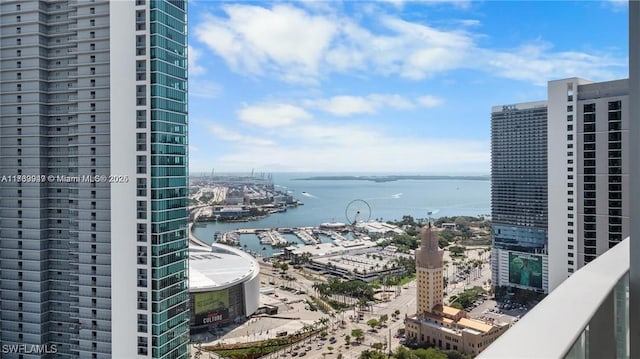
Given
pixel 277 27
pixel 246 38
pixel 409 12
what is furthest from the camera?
pixel 246 38

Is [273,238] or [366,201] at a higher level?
[366,201]

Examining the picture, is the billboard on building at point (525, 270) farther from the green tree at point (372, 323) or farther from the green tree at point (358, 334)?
the green tree at point (358, 334)

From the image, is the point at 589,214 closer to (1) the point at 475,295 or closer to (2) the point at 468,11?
(1) the point at 475,295

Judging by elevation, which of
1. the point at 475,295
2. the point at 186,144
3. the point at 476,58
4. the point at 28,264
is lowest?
the point at 475,295

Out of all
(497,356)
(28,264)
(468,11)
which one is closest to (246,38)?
(468,11)

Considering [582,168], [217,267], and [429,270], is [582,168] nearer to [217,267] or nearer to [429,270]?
[429,270]

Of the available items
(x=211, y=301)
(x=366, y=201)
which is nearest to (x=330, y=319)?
(x=211, y=301)
